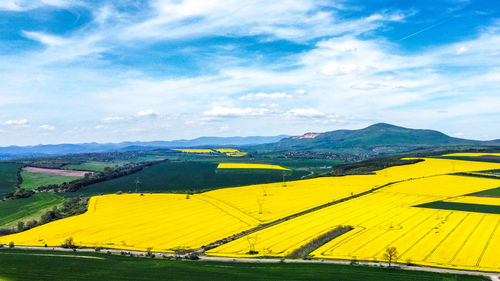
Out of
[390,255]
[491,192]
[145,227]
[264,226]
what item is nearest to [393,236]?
[390,255]

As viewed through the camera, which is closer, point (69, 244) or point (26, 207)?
point (69, 244)

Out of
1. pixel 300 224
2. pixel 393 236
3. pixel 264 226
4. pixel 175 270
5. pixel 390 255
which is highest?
pixel 390 255

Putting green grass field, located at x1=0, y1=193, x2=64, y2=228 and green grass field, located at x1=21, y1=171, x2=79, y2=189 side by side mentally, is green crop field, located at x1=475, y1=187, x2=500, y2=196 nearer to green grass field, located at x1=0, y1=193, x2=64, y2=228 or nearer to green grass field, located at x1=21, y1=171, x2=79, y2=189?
green grass field, located at x1=0, y1=193, x2=64, y2=228

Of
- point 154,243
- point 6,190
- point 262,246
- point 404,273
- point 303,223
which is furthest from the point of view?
point 6,190

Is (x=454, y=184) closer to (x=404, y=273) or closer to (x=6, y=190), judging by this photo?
(x=404, y=273)

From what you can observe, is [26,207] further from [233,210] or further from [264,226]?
[264,226]

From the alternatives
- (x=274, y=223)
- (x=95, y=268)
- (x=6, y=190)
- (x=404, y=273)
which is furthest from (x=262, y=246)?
(x=6, y=190)

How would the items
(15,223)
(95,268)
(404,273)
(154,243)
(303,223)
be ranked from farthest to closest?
1. (15,223)
2. (303,223)
3. (154,243)
4. (95,268)
5. (404,273)
